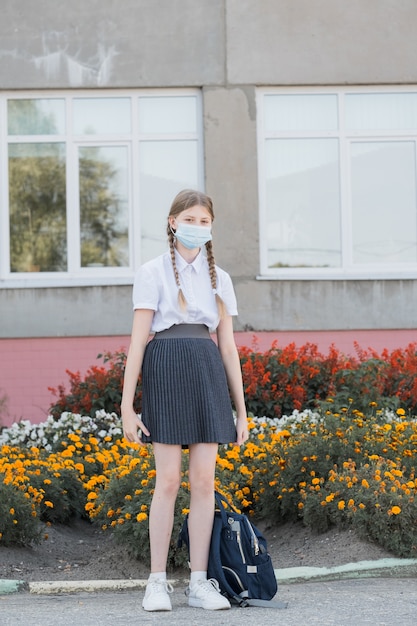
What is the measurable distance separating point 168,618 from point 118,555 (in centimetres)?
153

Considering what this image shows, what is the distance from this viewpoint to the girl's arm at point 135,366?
5.09 m

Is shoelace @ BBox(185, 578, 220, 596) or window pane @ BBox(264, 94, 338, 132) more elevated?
window pane @ BBox(264, 94, 338, 132)

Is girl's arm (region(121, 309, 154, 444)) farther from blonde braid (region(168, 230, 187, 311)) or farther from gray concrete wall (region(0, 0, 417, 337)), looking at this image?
gray concrete wall (region(0, 0, 417, 337))

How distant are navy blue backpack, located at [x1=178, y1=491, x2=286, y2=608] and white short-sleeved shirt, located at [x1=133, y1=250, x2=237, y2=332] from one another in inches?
36.2

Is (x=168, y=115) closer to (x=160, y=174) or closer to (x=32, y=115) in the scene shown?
(x=160, y=174)

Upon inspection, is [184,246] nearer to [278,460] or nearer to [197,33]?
[278,460]

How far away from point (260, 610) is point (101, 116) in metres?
7.89

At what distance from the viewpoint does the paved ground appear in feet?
15.8

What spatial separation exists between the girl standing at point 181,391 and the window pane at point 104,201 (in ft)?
22.2

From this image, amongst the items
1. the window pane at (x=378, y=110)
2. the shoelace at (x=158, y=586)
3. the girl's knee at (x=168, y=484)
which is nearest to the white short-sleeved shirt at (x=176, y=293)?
the girl's knee at (x=168, y=484)

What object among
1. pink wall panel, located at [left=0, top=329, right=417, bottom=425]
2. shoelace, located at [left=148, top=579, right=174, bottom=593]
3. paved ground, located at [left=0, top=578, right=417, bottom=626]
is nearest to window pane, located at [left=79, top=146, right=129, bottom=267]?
pink wall panel, located at [left=0, top=329, right=417, bottom=425]

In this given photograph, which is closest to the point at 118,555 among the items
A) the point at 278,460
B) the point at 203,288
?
the point at 278,460

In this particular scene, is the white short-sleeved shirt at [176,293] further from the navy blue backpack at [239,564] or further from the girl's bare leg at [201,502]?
the navy blue backpack at [239,564]

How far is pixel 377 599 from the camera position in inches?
208
